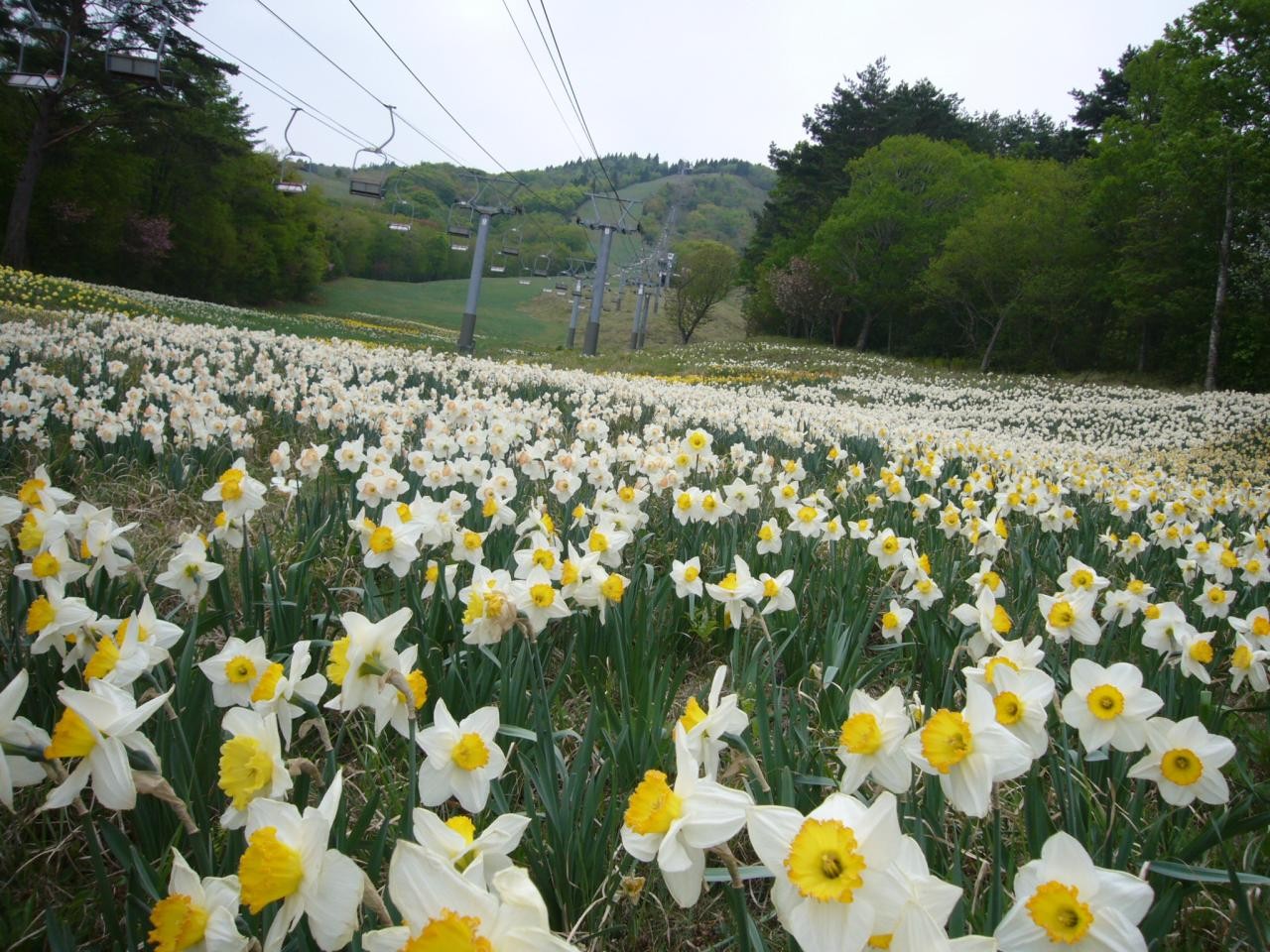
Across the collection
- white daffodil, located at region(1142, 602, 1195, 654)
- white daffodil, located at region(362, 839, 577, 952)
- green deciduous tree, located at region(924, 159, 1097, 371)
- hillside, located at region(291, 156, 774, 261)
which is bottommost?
white daffodil, located at region(362, 839, 577, 952)

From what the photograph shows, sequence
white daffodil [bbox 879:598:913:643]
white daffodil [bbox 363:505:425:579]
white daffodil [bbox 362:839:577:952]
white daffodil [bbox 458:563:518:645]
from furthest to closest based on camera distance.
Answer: white daffodil [bbox 879:598:913:643] < white daffodil [bbox 363:505:425:579] < white daffodil [bbox 458:563:518:645] < white daffodil [bbox 362:839:577:952]

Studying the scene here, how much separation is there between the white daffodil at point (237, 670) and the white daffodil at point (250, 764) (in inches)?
15.0

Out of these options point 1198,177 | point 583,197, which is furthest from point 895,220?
point 583,197

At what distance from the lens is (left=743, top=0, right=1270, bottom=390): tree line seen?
2434 centimetres

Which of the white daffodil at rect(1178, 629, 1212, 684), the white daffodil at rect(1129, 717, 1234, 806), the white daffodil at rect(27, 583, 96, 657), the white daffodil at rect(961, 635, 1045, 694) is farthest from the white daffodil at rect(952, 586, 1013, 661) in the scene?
the white daffodil at rect(27, 583, 96, 657)

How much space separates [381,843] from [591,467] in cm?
238

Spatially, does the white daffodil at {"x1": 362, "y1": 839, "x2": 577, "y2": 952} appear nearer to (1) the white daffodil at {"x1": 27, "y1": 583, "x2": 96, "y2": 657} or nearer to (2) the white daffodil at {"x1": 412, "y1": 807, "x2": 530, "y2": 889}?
(2) the white daffodil at {"x1": 412, "y1": 807, "x2": 530, "y2": 889}

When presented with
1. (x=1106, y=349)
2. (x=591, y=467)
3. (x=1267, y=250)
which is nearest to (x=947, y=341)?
(x=1106, y=349)

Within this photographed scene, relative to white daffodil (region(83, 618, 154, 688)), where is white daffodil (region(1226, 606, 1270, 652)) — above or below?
above

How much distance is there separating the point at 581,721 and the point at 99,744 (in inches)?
55.3

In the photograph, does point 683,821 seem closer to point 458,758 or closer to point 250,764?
point 458,758

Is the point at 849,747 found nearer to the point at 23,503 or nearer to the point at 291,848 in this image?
the point at 291,848

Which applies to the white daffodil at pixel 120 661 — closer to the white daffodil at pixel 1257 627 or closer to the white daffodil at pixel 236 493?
the white daffodil at pixel 236 493

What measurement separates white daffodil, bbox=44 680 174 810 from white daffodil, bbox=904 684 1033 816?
1011 mm
